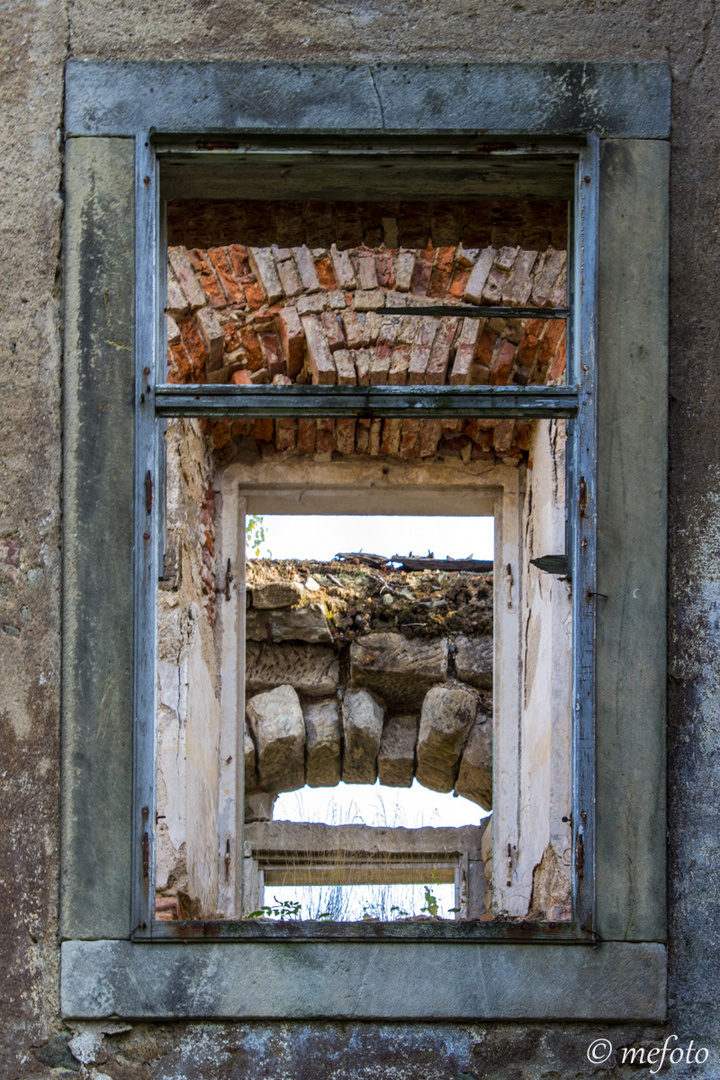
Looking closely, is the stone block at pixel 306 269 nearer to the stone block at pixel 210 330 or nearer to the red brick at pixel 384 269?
the red brick at pixel 384 269

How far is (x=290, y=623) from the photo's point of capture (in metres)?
7.00

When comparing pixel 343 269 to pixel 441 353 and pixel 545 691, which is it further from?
pixel 545 691

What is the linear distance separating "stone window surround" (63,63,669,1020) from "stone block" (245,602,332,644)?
14.5 ft

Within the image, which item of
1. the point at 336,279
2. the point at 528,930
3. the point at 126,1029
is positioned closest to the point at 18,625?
the point at 126,1029

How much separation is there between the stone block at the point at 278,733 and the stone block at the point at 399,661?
441mm

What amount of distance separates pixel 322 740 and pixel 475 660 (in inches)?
39.6

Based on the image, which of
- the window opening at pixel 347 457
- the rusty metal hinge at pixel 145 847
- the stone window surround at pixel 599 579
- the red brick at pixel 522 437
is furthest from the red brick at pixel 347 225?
the red brick at pixel 522 437

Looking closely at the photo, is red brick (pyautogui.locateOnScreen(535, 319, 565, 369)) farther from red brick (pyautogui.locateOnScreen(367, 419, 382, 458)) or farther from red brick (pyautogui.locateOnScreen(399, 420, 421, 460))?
red brick (pyautogui.locateOnScreen(367, 419, 382, 458))

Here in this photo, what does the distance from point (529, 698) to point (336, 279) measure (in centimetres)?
209

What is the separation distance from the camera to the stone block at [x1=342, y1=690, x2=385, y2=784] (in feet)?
23.0

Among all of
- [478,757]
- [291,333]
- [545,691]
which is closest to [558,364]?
[291,333]

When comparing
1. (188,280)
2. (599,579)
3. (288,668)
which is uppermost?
(188,280)

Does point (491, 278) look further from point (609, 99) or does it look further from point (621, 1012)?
point (621, 1012)

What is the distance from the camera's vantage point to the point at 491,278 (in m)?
5.00
